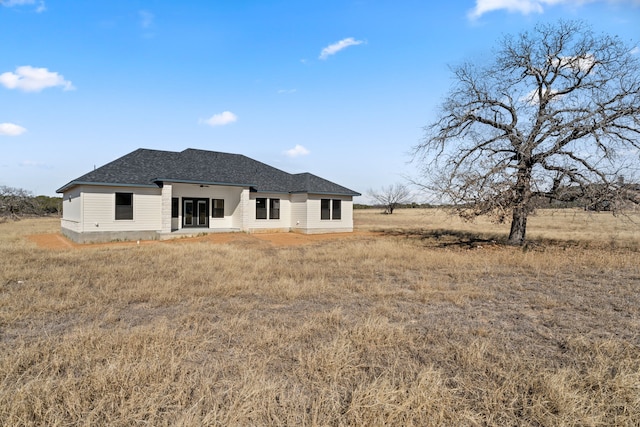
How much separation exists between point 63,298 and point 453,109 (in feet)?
56.9

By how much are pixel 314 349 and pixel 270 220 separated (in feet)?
66.3

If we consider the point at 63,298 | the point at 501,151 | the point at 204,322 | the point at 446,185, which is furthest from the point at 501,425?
the point at 501,151

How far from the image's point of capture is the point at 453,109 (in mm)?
17703

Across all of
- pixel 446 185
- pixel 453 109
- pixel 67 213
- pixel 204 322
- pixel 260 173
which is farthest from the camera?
pixel 260 173

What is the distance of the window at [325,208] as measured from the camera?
25.3 m

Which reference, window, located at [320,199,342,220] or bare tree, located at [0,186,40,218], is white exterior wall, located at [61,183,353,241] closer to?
window, located at [320,199,342,220]

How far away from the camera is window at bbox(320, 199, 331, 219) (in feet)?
83.1

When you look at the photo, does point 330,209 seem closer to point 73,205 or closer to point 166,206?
point 166,206

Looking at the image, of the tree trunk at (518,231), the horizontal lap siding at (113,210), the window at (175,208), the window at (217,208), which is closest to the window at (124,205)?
the horizontal lap siding at (113,210)

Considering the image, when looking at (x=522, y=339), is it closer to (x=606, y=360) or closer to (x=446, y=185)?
(x=606, y=360)

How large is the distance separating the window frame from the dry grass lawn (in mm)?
9181

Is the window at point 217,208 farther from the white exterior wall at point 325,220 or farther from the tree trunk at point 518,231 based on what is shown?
the tree trunk at point 518,231

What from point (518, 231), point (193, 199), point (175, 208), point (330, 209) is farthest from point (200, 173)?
point (518, 231)

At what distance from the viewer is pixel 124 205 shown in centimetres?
1914
